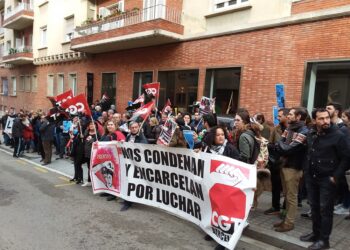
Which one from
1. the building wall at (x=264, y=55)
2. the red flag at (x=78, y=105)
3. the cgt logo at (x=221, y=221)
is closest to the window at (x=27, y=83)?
the building wall at (x=264, y=55)

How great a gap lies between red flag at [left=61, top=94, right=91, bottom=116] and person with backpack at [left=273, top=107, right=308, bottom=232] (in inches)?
168

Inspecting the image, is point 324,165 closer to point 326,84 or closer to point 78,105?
point 78,105

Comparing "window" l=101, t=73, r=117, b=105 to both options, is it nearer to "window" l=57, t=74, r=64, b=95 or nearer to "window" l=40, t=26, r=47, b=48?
"window" l=57, t=74, r=64, b=95

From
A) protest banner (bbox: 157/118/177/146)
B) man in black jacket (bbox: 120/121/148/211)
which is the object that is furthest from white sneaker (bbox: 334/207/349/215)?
man in black jacket (bbox: 120/121/148/211)

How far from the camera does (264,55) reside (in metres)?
9.52

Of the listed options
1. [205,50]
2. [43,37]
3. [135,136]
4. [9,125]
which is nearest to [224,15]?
[205,50]

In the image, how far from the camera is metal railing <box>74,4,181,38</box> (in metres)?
12.4

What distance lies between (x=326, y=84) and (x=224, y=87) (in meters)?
3.50

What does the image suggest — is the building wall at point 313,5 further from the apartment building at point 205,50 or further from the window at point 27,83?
the window at point 27,83

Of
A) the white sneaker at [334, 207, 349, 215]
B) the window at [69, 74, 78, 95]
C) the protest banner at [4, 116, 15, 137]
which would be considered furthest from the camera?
the window at [69, 74, 78, 95]

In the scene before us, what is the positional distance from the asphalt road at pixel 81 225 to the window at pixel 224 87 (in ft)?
19.7

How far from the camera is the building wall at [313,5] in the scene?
26.2ft

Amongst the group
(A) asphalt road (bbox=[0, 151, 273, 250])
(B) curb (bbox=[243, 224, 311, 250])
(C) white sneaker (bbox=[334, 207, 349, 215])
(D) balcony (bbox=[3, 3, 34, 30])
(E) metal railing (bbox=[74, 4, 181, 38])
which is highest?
(D) balcony (bbox=[3, 3, 34, 30])

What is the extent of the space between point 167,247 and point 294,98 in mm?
6286
